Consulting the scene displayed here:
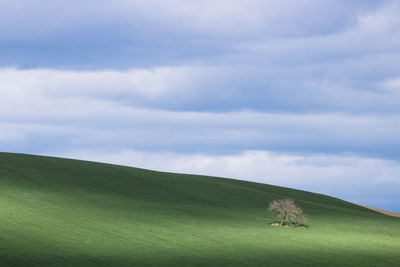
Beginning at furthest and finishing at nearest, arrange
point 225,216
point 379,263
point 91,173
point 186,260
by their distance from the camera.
Answer: point 91,173
point 225,216
point 379,263
point 186,260

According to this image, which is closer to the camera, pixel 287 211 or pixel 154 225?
pixel 154 225

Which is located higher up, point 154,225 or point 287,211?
point 287,211

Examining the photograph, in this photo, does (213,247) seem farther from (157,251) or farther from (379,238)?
(379,238)

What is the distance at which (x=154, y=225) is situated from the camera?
44.8 meters

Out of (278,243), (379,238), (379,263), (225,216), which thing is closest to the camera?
(379,263)

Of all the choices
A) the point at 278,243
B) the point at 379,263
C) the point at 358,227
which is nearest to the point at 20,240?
the point at 278,243

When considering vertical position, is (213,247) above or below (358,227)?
below

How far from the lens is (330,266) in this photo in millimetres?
33594

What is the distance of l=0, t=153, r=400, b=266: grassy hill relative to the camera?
111ft

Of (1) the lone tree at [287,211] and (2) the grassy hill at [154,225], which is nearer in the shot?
(2) the grassy hill at [154,225]

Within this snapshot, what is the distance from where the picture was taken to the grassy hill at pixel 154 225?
3381 cm

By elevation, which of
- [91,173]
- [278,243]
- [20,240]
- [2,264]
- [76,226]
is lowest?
[2,264]

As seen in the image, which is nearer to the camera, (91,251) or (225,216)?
(91,251)

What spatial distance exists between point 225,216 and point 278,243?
12.6 meters
